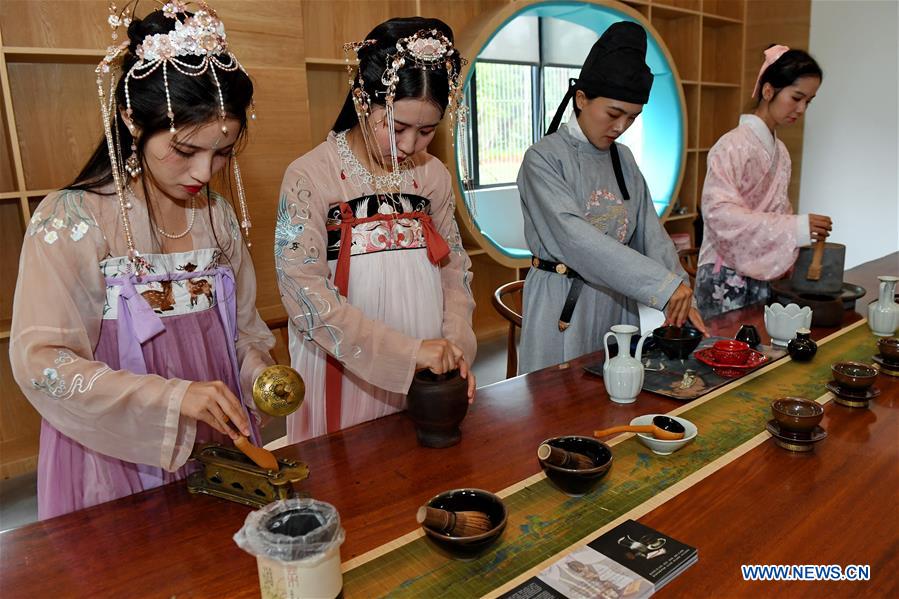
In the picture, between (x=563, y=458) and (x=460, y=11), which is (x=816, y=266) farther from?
(x=460, y=11)

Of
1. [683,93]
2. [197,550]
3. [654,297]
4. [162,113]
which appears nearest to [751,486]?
[654,297]

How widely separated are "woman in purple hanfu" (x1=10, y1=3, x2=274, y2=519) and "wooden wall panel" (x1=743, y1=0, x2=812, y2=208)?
5331 mm

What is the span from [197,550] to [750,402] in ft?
3.92

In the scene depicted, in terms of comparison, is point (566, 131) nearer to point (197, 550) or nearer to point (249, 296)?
point (249, 296)

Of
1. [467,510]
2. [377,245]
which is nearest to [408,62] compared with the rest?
[377,245]

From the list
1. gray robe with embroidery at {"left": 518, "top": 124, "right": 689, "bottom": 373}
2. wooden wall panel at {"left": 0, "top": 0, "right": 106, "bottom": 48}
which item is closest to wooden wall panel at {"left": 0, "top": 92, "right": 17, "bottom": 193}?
wooden wall panel at {"left": 0, "top": 0, "right": 106, "bottom": 48}

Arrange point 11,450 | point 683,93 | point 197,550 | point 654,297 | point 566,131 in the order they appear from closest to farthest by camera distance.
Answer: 1. point 197,550
2. point 654,297
3. point 566,131
4. point 11,450
5. point 683,93

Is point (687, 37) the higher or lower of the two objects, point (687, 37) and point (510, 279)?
the higher

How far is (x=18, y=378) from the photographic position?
1.11 metres

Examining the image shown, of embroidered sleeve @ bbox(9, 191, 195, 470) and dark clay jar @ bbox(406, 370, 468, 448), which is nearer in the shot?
embroidered sleeve @ bbox(9, 191, 195, 470)

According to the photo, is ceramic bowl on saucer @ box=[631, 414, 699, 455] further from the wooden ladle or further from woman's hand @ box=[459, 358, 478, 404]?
woman's hand @ box=[459, 358, 478, 404]

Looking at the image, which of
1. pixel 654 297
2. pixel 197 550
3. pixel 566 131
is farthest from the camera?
pixel 566 131

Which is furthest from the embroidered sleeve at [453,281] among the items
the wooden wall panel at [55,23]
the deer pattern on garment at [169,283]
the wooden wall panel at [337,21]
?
the wooden wall panel at [337,21]

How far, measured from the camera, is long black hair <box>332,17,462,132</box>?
141 centimetres
